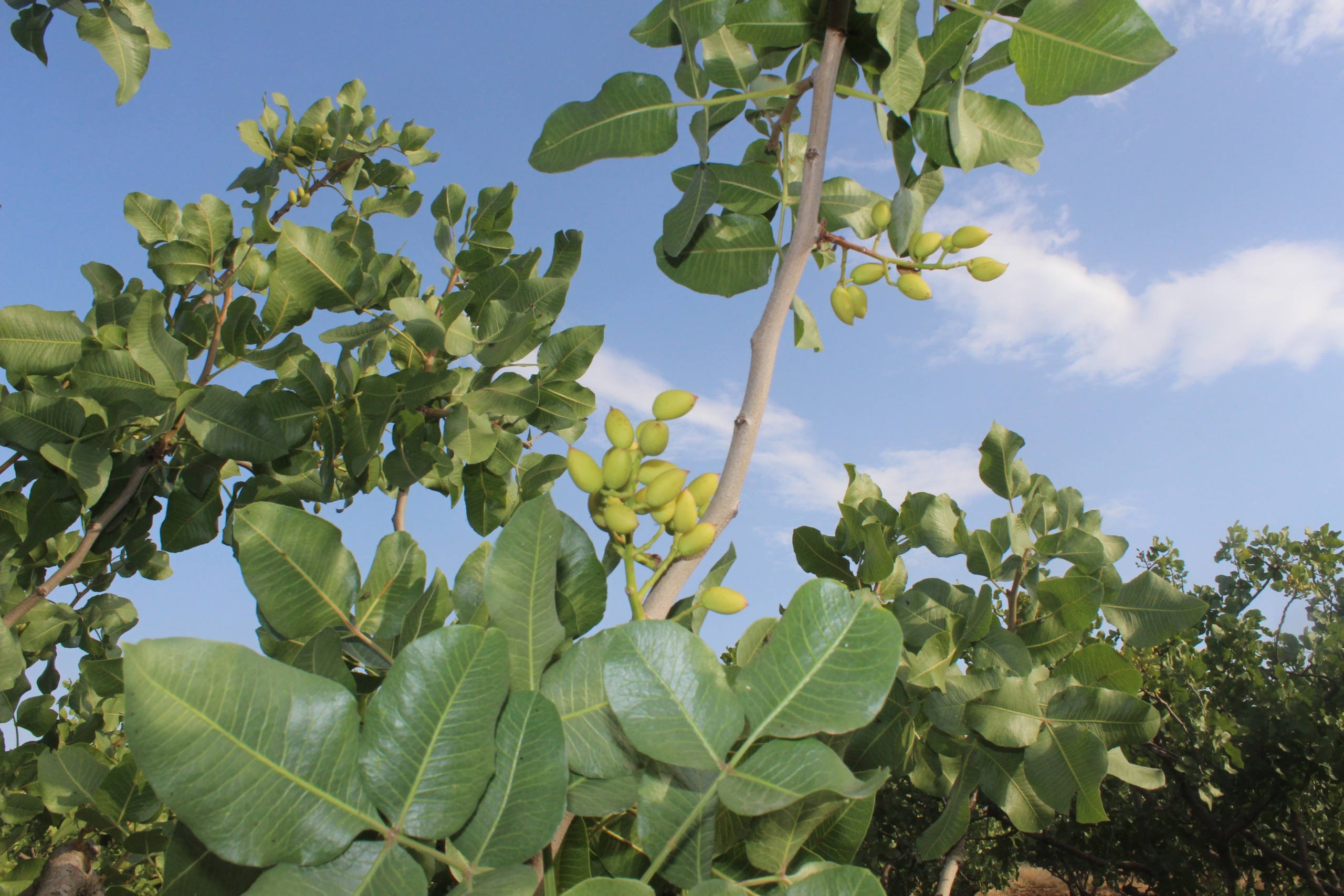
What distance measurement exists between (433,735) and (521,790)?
0.08 metres

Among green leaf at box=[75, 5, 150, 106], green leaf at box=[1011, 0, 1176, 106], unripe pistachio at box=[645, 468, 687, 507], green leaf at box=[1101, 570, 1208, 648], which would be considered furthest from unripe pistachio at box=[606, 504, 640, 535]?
green leaf at box=[75, 5, 150, 106]

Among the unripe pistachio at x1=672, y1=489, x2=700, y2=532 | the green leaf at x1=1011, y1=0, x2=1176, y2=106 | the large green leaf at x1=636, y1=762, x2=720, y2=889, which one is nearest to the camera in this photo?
the large green leaf at x1=636, y1=762, x2=720, y2=889

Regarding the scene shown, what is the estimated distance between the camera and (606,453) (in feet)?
2.49

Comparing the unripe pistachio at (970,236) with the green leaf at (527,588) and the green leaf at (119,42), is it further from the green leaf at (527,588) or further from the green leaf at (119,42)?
the green leaf at (119,42)

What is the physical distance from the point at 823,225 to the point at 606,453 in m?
0.50

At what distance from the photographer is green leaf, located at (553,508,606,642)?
732 mm

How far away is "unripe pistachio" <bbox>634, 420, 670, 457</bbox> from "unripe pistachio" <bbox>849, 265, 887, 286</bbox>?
47cm

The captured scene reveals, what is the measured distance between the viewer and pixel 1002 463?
1.71 meters

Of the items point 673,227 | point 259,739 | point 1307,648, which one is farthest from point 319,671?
point 1307,648

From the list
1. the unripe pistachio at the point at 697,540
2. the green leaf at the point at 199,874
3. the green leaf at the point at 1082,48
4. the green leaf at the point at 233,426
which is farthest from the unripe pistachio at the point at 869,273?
the green leaf at the point at 233,426

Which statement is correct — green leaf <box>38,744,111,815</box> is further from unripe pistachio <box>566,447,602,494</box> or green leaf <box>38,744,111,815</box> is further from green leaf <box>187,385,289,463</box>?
unripe pistachio <box>566,447,602,494</box>

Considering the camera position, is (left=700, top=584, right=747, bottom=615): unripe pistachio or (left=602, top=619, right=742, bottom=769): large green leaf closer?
(left=602, top=619, right=742, bottom=769): large green leaf

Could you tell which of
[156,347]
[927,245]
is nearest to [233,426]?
[156,347]

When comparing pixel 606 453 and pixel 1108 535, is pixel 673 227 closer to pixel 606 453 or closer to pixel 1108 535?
pixel 606 453
